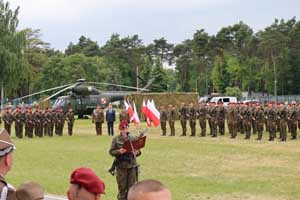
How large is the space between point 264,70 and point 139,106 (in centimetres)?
4236

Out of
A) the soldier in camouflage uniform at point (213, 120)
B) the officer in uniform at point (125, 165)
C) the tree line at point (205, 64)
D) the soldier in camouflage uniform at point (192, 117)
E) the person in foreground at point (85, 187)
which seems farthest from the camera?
the tree line at point (205, 64)

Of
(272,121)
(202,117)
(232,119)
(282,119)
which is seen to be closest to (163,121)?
(202,117)

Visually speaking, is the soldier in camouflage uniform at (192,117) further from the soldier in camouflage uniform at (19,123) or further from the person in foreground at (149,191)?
the person in foreground at (149,191)

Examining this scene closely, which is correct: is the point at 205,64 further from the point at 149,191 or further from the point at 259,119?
the point at 149,191

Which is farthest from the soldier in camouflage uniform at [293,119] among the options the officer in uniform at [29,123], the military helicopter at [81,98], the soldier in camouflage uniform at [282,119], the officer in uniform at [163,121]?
the military helicopter at [81,98]

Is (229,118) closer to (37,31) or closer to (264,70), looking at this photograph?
(264,70)

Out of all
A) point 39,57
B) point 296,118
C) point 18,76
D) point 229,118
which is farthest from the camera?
point 39,57

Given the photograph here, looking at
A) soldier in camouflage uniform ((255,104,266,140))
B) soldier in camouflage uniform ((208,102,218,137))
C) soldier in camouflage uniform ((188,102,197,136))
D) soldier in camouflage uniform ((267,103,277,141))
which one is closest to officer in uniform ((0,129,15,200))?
soldier in camouflage uniform ((267,103,277,141))

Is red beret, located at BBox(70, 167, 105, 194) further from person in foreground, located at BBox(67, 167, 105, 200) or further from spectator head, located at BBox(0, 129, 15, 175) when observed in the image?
spectator head, located at BBox(0, 129, 15, 175)

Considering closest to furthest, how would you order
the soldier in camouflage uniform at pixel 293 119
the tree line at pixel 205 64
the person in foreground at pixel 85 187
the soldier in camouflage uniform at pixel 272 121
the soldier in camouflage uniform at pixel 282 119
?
the person in foreground at pixel 85 187 → the soldier in camouflage uniform at pixel 282 119 → the soldier in camouflage uniform at pixel 272 121 → the soldier in camouflage uniform at pixel 293 119 → the tree line at pixel 205 64

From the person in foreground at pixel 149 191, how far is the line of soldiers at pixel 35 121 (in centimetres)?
2855

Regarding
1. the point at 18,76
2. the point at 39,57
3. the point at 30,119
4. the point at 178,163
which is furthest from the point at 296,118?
the point at 39,57

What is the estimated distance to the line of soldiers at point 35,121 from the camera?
101 feet

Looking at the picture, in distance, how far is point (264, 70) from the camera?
81.9m
